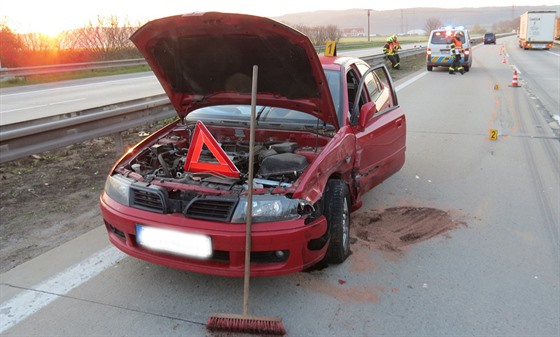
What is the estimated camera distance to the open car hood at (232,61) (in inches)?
137

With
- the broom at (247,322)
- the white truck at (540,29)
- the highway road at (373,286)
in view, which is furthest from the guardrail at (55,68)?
the white truck at (540,29)

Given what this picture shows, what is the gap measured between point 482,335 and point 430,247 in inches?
48.1

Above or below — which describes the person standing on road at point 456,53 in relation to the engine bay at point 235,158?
above

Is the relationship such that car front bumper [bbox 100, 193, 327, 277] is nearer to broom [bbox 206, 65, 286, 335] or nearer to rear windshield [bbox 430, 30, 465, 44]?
broom [bbox 206, 65, 286, 335]

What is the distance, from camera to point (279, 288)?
11.1 ft

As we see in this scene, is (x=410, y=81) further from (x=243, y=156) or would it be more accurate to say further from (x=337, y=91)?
(x=243, y=156)

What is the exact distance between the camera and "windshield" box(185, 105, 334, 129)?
422 cm

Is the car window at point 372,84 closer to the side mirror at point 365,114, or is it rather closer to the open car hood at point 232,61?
the side mirror at point 365,114

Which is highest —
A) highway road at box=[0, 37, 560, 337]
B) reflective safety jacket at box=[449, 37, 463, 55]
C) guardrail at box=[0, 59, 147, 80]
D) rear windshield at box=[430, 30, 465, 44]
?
rear windshield at box=[430, 30, 465, 44]

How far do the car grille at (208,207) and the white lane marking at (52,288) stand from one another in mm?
1067

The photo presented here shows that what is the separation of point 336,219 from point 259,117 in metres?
1.38

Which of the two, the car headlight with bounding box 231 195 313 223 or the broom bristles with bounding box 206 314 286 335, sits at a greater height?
the car headlight with bounding box 231 195 313 223

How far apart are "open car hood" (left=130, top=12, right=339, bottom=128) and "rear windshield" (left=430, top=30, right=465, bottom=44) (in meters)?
19.1

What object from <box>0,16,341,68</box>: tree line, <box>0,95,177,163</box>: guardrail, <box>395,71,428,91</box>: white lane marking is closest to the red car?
<box>0,95,177,163</box>: guardrail
